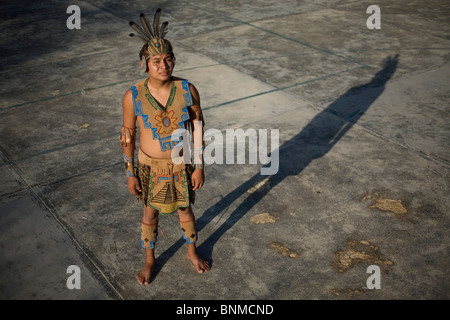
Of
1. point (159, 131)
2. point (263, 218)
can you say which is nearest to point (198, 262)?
point (263, 218)

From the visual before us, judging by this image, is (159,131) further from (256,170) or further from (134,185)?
(256,170)

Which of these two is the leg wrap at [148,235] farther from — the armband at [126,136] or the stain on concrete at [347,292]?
the stain on concrete at [347,292]

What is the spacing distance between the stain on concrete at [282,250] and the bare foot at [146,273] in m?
1.04

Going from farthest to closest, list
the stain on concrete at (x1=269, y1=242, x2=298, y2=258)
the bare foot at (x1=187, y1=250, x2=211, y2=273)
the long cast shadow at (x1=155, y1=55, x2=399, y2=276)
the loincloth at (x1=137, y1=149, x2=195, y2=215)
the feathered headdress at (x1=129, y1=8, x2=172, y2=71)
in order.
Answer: the long cast shadow at (x1=155, y1=55, x2=399, y2=276) < the stain on concrete at (x1=269, y1=242, x2=298, y2=258) < the bare foot at (x1=187, y1=250, x2=211, y2=273) < the loincloth at (x1=137, y1=149, x2=195, y2=215) < the feathered headdress at (x1=129, y1=8, x2=172, y2=71)

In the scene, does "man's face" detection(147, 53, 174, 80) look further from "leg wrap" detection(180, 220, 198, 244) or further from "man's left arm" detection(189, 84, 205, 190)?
"leg wrap" detection(180, 220, 198, 244)

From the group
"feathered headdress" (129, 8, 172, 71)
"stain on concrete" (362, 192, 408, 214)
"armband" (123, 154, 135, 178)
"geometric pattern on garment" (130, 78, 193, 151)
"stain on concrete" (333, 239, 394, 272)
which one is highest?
"feathered headdress" (129, 8, 172, 71)

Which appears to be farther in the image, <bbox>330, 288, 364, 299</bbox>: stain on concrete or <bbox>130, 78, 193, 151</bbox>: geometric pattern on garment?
<bbox>330, 288, 364, 299</bbox>: stain on concrete

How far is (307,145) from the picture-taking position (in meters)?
5.23

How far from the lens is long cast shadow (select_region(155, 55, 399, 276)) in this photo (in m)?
4.02

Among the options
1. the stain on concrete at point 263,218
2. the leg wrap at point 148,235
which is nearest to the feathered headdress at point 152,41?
the leg wrap at point 148,235


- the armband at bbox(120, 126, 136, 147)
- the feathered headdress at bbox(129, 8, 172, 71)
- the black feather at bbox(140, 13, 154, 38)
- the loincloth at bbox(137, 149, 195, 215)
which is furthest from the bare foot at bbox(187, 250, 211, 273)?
the black feather at bbox(140, 13, 154, 38)

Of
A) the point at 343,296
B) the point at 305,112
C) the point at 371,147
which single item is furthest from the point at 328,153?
the point at 343,296

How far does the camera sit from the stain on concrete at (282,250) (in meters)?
3.68

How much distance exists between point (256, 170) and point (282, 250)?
1260 mm
